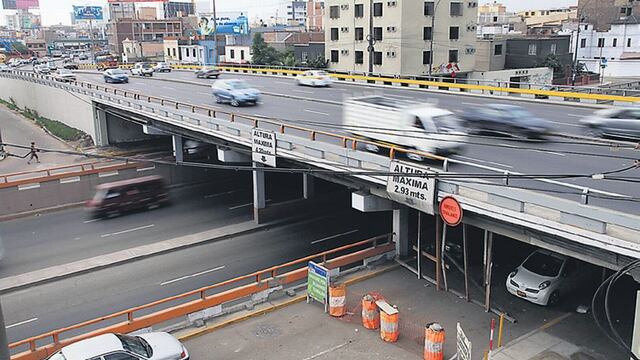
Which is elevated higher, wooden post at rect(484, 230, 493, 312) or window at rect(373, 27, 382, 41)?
window at rect(373, 27, 382, 41)

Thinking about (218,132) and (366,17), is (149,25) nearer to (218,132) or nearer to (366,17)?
(366,17)

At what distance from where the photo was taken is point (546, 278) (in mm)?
17031

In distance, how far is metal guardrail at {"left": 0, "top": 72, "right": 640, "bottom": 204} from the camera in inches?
599

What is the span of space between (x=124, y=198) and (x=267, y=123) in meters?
9.53

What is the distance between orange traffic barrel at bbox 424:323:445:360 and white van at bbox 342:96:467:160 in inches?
225

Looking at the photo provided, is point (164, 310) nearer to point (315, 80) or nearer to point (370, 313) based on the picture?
point (370, 313)

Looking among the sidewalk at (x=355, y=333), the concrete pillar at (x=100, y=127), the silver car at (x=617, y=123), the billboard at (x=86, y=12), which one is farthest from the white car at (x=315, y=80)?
the billboard at (x=86, y=12)

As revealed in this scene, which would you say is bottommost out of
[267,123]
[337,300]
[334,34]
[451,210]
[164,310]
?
[164,310]

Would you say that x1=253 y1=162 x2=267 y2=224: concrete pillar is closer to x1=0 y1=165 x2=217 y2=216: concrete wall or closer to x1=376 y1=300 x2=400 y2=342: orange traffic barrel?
x1=0 y1=165 x2=217 y2=216: concrete wall

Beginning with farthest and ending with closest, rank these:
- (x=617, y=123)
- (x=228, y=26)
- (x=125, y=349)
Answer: (x=228, y=26), (x=617, y=123), (x=125, y=349)

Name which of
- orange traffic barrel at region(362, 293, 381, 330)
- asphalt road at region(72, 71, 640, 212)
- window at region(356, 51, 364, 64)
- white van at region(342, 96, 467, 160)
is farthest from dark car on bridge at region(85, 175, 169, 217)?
window at region(356, 51, 364, 64)

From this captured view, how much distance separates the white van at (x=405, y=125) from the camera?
18078 mm

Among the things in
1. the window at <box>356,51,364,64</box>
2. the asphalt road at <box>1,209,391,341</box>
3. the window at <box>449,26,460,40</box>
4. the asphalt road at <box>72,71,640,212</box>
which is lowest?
the asphalt road at <box>1,209,391,341</box>

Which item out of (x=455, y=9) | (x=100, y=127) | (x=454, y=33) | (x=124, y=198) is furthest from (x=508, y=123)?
(x=455, y=9)
